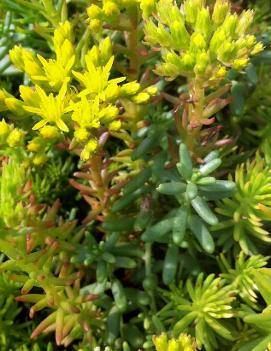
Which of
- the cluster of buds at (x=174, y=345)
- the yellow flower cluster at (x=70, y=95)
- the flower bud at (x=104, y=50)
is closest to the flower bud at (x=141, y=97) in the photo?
the yellow flower cluster at (x=70, y=95)

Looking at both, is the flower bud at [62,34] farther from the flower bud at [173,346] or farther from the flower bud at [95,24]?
the flower bud at [173,346]

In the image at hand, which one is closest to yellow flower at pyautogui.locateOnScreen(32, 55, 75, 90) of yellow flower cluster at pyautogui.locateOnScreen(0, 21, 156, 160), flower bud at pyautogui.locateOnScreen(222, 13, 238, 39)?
yellow flower cluster at pyautogui.locateOnScreen(0, 21, 156, 160)

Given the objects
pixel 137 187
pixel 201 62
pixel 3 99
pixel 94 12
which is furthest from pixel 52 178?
pixel 201 62

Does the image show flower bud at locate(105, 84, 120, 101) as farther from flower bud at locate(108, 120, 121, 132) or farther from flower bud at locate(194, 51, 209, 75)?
flower bud at locate(194, 51, 209, 75)

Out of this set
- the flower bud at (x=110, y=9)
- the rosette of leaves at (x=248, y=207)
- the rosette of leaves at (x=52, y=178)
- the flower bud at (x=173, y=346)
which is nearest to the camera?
the flower bud at (x=173, y=346)

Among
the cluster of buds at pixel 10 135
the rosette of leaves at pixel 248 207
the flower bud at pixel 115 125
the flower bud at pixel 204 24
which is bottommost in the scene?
the rosette of leaves at pixel 248 207

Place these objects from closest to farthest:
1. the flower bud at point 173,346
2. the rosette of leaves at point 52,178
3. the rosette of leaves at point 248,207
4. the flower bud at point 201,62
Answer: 1. the flower bud at point 173,346
2. the flower bud at point 201,62
3. the rosette of leaves at point 248,207
4. the rosette of leaves at point 52,178

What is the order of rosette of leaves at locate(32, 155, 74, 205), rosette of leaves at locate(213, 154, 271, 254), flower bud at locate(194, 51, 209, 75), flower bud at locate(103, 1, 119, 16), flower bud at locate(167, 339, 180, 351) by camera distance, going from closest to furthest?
flower bud at locate(167, 339, 180, 351), flower bud at locate(194, 51, 209, 75), flower bud at locate(103, 1, 119, 16), rosette of leaves at locate(213, 154, 271, 254), rosette of leaves at locate(32, 155, 74, 205)

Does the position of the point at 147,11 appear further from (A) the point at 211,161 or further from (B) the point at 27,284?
(B) the point at 27,284
